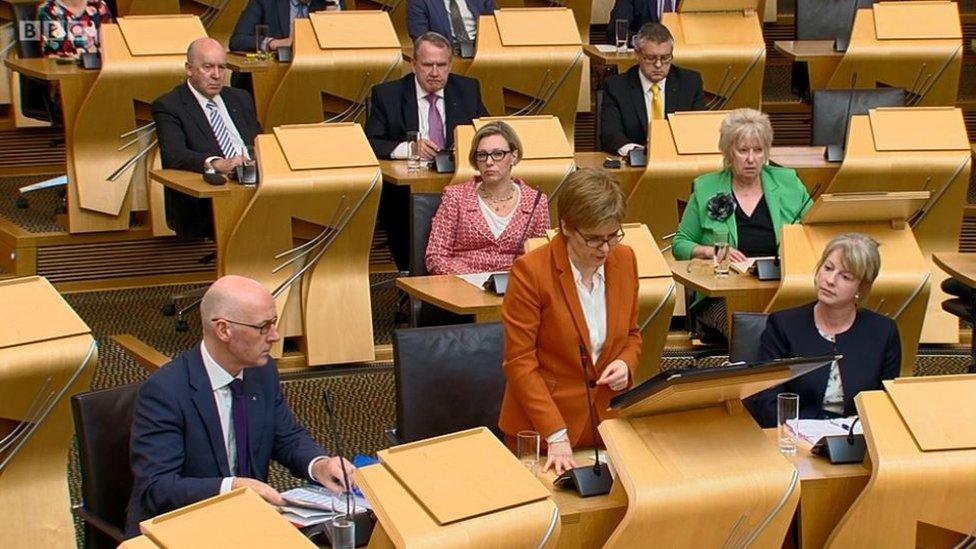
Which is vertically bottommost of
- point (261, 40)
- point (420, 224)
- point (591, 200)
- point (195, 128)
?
point (420, 224)

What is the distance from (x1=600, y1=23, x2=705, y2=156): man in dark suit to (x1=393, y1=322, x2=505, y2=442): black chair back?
2.69m

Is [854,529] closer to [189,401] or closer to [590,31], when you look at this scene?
[189,401]

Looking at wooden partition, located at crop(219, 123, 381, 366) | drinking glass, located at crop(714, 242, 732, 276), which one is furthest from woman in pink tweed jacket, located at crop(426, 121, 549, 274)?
drinking glass, located at crop(714, 242, 732, 276)

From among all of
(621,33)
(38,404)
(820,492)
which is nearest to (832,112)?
(621,33)

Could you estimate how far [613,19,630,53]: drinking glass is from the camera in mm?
7594

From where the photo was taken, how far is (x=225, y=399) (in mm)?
3549

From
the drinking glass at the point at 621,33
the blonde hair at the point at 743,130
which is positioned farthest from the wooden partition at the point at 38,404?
the drinking glass at the point at 621,33

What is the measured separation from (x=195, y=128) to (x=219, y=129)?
12 centimetres

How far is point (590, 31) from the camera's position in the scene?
360 inches

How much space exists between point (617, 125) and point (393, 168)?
3.29ft

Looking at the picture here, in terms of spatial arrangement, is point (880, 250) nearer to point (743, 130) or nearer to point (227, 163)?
point (743, 130)

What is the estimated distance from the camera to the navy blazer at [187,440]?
3371 millimetres

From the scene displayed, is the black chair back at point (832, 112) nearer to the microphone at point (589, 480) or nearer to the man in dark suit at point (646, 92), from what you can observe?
the man in dark suit at point (646, 92)

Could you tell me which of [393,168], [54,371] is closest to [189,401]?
[54,371]
